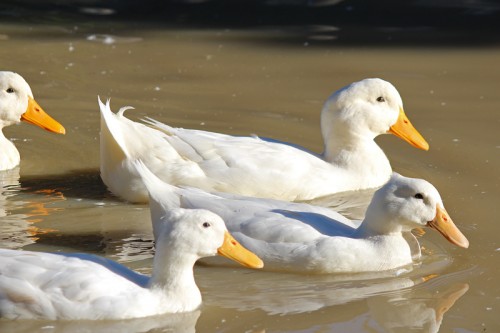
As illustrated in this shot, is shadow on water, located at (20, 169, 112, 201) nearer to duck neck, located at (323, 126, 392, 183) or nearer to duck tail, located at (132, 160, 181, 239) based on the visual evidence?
duck tail, located at (132, 160, 181, 239)

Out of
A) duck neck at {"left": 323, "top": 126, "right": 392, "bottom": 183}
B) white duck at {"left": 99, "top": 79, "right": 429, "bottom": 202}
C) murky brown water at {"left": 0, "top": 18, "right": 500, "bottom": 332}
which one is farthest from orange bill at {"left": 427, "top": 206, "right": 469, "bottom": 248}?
duck neck at {"left": 323, "top": 126, "right": 392, "bottom": 183}

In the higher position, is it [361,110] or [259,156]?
[361,110]

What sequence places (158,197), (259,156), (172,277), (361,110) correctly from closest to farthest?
(172,277), (158,197), (259,156), (361,110)

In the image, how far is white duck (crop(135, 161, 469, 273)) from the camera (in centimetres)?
592

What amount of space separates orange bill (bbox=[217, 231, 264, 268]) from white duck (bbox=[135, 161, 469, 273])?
0.39m

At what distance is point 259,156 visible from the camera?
23.5 ft

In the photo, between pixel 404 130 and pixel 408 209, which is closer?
pixel 408 209

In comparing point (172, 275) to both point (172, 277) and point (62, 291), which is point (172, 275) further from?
point (62, 291)

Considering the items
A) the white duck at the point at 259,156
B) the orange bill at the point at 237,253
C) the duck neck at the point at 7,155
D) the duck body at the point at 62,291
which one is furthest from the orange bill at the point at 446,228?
the duck neck at the point at 7,155

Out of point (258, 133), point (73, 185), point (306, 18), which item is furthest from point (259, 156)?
point (306, 18)

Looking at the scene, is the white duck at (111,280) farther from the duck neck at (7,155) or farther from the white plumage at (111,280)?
the duck neck at (7,155)

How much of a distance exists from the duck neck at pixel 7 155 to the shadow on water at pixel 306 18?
4526 millimetres

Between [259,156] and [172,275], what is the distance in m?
2.01

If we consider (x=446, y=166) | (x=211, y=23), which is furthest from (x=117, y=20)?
(x=446, y=166)
